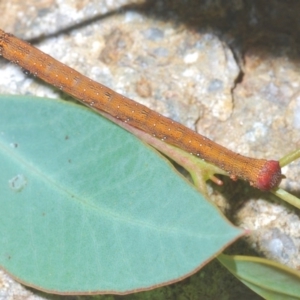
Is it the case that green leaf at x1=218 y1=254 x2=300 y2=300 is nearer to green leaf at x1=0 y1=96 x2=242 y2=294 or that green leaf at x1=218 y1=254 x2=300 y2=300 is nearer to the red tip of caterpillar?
green leaf at x1=0 y1=96 x2=242 y2=294

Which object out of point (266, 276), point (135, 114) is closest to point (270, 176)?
point (266, 276)

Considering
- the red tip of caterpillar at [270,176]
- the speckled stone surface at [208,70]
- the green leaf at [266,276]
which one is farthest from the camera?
the speckled stone surface at [208,70]

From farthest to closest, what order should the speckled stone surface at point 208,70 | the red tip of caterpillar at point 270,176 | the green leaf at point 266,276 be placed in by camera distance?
the speckled stone surface at point 208,70 → the red tip of caterpillar at point 270,176 → the green leaf at point 266,276

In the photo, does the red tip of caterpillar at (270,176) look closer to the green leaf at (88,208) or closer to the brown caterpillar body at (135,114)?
the brown caterpillar body at (135,114)

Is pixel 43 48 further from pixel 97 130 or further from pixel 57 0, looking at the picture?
pixel 97 130

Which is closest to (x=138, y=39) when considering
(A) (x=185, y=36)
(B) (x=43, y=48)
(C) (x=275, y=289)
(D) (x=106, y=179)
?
(A) (x=185, y=36)

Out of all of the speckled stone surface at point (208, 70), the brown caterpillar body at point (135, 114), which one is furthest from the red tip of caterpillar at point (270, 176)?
the speckled stone surface at point (208, 70)

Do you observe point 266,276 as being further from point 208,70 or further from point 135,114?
point 208,70

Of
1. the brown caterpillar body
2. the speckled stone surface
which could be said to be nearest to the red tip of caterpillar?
the brown caterpillar body
